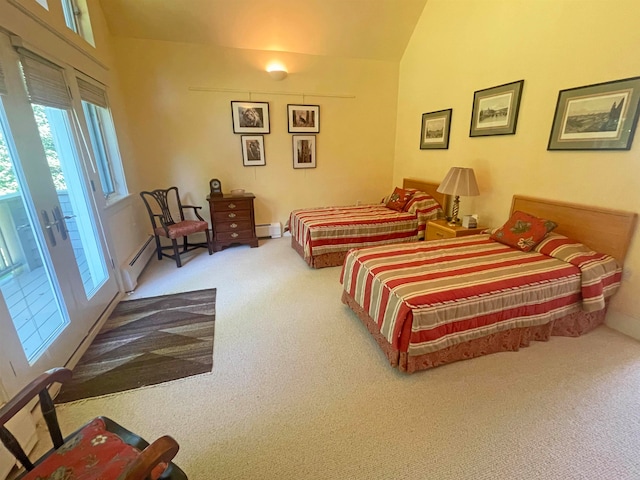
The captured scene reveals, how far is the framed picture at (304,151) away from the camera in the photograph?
4.64 meters

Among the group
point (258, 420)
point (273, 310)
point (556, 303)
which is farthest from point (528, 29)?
point (258, 420)

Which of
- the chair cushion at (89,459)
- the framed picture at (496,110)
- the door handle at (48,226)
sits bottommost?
the chair cushion at (89,459)

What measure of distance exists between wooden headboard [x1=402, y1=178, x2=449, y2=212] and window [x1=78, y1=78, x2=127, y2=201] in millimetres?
4046

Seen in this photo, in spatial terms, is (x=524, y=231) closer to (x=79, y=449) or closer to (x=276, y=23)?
(x=79, y=449)

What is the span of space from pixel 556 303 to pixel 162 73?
506 centimetres

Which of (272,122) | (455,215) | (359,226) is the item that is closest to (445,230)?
→ (455,215)

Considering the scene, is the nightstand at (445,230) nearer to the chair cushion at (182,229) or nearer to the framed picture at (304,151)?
the framed picture at (304,151)

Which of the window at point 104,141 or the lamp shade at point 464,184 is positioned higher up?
the window at point 104,141

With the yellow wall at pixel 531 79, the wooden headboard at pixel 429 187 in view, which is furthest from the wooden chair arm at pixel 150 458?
the wooden headboard at pixel 429 187

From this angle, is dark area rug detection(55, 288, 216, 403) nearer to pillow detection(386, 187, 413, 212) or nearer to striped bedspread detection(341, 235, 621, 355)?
striped bedspread detection(341, 235, 621, 355)

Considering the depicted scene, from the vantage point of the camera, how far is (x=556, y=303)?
2.12 meters

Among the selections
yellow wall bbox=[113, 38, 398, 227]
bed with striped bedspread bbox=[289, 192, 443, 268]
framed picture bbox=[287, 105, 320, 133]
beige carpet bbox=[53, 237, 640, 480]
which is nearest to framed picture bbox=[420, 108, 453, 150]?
bed with striped bedspread bbox=[289, 192, 443, 268]

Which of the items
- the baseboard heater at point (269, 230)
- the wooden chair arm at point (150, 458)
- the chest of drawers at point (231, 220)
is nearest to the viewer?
the wooden chair arm at point (150, 458)

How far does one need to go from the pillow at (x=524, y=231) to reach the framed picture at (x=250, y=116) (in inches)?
138
